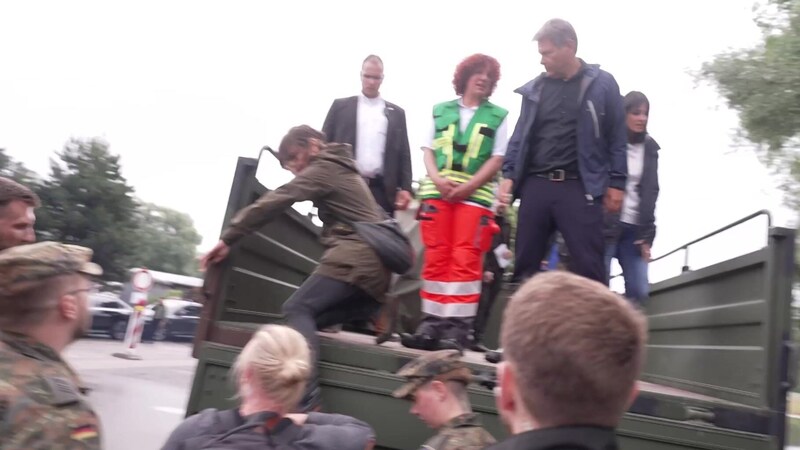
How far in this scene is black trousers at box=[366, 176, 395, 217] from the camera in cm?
608

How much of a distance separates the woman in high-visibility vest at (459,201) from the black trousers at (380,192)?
0.95 meters

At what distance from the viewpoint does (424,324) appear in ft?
15.7

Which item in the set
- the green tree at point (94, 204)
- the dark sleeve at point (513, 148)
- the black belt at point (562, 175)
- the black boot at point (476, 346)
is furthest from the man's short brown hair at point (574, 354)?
the green tree at point (94, 204)

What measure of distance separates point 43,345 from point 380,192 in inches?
156

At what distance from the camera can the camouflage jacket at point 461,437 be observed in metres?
3.01

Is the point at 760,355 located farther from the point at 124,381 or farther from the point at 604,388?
the point at 124,381

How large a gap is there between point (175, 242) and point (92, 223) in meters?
60.9

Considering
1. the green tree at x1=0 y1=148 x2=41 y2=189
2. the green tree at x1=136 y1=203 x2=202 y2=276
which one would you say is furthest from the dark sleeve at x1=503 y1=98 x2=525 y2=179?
the green tree at x1=136 y1=203 x2=202 y2=276

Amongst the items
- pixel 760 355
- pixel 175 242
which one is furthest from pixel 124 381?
pixel 175 242

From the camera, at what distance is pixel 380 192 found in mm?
6129

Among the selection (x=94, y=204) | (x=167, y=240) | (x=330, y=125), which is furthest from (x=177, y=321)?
(x=167, y=240)

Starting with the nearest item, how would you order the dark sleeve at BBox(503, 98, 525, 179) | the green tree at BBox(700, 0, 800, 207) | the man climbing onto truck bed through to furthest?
the man climbing onto truck bed, the dark sleeve at BBox(503, 98, 525, 179), the green tree at BBox(700, 0, 800, 207)

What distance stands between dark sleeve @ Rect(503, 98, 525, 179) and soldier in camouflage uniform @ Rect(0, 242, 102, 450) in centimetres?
277

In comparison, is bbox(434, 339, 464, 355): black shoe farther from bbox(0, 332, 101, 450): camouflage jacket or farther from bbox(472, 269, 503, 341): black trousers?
bbox(0, 332, 101, 450): camouflage jacket
